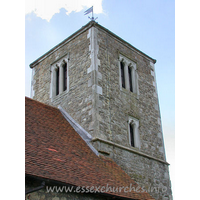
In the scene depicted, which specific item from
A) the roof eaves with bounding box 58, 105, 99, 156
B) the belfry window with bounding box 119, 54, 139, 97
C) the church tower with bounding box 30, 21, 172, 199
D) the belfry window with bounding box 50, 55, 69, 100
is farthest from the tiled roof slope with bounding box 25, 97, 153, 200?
the belfry window with bounding box 119, 54, 139, 97

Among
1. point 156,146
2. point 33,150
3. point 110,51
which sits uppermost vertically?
point 110,51

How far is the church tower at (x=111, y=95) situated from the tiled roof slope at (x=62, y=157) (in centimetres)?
65

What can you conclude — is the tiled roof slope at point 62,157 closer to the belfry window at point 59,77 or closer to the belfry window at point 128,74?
the belfry window at point 59,77

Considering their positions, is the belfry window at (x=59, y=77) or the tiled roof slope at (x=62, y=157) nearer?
the tiled roof slope at (x=62, y=157)

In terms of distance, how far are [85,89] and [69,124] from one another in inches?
54.3

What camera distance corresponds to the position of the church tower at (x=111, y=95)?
34.3 feet

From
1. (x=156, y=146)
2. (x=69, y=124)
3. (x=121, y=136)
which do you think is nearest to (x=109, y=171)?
(x=121, y=136)

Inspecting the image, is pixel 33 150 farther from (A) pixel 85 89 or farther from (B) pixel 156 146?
(B) pixel 156 146

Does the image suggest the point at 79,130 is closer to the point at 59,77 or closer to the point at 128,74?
the point at 59,77

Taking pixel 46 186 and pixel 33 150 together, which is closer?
pixel 46 186

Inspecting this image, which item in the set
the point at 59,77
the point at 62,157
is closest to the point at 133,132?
the point at 59,77

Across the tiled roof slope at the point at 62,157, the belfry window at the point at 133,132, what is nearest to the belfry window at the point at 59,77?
the tiled roof slope at the point at 62,157

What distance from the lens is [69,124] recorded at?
11008mm

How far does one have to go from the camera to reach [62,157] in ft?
26.0
